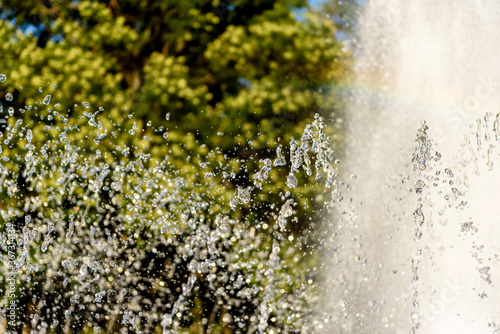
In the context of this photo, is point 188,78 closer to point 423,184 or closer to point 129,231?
point 129,231

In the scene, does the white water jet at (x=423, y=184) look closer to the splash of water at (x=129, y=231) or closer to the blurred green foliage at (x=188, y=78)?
the splash of water at (x=129, y=231)

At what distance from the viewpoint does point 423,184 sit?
5.35 m

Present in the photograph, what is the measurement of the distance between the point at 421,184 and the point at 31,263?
425cm

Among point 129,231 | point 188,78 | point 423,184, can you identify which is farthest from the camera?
point 188,78

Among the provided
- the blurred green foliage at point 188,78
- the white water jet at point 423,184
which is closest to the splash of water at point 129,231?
the blurred green foliage at point 188,78

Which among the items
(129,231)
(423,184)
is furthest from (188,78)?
(423,184)

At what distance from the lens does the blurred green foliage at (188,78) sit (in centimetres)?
830

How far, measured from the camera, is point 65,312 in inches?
239

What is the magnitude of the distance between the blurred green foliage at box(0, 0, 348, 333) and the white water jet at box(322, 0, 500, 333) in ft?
4.46

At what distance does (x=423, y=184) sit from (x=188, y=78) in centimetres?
492

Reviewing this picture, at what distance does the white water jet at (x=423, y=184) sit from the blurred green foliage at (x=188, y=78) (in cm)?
136

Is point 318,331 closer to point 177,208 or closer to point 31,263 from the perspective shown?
point 177,208

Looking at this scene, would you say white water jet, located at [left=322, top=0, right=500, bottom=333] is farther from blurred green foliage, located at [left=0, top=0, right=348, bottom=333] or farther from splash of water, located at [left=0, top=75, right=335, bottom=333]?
blurred green foliage, located at [left=0, top=0, right=348, bottom=333]

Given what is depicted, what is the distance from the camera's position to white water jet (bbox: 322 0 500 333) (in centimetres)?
484
